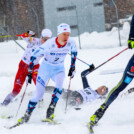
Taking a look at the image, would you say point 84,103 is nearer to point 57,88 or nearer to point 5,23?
point 57,88

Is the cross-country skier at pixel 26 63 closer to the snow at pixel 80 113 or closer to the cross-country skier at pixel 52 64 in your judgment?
the snow at pixel 80 113

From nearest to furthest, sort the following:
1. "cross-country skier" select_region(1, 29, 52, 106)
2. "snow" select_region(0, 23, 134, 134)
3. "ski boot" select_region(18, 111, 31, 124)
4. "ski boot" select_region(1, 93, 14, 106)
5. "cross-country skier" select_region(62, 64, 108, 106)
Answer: "snow" select_region(0, 23, 134, 134) < "ski boot" select_region(18, 111, 31, 124) < "cross-country skier" select_region(62, 64, 108, 106) < "cross-country skier" select_region(1, 29, 52, 106) < "ski boot" select_region(1, 93, 14, 106)

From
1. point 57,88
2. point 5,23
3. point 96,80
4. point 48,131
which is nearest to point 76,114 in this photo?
point 57,88

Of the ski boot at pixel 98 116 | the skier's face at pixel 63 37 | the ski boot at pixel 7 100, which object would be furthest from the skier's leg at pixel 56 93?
the ski boot at pixel 7 100

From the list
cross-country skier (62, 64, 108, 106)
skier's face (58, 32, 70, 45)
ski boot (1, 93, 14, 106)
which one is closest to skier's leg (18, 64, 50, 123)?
skier's face (58, 32, 70, 45)

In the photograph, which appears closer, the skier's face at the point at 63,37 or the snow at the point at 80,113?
the snow at the point at 80,113

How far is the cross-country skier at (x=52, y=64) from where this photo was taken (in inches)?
189

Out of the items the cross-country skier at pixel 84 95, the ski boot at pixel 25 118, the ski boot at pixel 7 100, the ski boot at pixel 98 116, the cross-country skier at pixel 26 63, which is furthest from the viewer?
the ski boot at pixel 7 100

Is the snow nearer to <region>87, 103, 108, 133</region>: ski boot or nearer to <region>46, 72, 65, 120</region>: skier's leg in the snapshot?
<region>87, 103, 108, 133</region>: ski boot

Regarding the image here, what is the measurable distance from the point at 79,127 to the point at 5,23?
2963 cm

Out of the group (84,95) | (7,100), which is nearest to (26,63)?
(7,100)

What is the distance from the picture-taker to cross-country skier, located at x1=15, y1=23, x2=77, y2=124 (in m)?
4.81

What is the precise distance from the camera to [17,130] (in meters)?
4.39

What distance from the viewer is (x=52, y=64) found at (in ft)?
16.7
